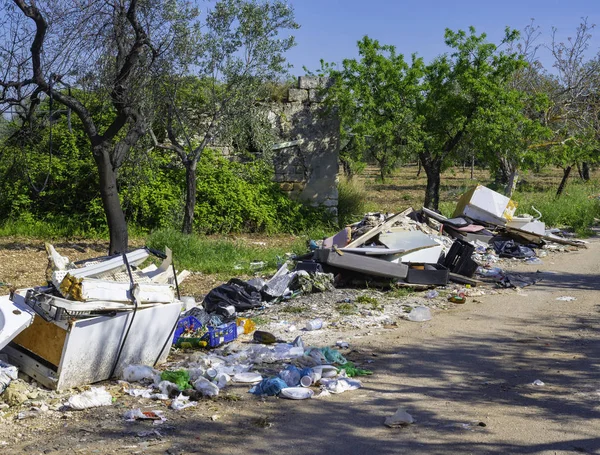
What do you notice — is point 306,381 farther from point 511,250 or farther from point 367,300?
point 511,250

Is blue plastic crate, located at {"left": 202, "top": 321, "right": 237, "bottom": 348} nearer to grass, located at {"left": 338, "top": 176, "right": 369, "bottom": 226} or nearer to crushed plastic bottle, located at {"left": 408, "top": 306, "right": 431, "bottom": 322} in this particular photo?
crushed plastic bottle, located at {"left": 408, "top": 306, "right": 431, "bottom": 322}

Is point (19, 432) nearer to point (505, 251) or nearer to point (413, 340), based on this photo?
point (413, 340)

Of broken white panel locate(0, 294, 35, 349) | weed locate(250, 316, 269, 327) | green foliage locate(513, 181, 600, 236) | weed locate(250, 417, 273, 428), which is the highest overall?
green foliage locate(513, 181, 600, 236)

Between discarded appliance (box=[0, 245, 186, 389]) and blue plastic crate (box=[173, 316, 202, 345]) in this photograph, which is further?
blue plastic crate (box=[173, 316, 202, 345])

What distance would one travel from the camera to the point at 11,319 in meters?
4.89

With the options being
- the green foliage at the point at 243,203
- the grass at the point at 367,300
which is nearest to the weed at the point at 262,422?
the grass at the point at 367,300

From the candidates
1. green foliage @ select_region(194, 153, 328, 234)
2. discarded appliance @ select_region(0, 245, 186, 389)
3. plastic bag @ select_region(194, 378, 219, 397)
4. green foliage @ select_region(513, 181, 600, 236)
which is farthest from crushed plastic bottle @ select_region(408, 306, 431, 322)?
green foliage @ select_region(513, 181, 600, 236)

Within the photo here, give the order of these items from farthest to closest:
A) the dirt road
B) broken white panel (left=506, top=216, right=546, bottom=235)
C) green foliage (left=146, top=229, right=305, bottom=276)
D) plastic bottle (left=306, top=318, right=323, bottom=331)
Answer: broken white panel (left=506, top=216, right=546, bottom=235), green foliage (left=146, top=229, right=305, bottom=276), plastic bottle (left=306, top=318, right=323, bottom=331), the dirt road

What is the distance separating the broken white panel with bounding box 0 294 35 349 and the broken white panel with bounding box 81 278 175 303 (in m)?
0.42

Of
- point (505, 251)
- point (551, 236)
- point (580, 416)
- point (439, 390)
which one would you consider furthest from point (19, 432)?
point (551, 236)

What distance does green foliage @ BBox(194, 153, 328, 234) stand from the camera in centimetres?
1498

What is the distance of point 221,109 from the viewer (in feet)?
46.6

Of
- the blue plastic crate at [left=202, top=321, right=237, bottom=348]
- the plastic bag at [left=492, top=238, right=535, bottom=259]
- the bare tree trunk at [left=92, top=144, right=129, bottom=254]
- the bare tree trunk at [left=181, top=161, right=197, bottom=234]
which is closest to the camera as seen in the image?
the blue plastic crate at [left=202, top=321, right=237, bottom=348]

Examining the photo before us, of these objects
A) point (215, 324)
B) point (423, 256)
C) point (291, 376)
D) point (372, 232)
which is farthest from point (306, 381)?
point (372, 232)
